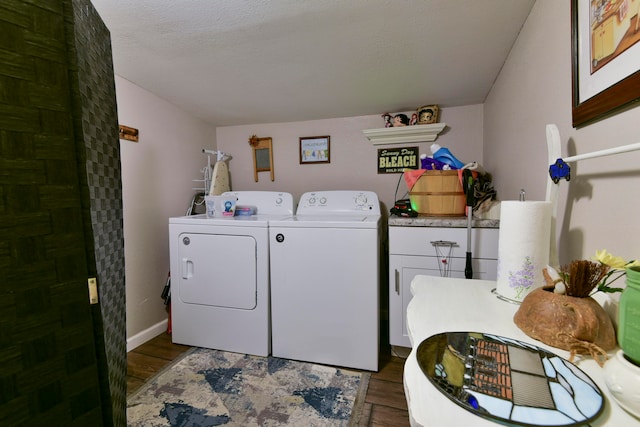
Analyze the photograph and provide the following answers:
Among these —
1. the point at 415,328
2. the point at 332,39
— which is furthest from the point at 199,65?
the point at 415,328

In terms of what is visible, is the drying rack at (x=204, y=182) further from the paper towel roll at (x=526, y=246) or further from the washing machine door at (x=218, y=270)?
the paper towel roll at (x=526, y=246)

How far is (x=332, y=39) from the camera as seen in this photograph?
4.78 feet

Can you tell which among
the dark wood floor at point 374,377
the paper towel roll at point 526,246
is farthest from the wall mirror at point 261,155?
the paper towel roll at point 526,246

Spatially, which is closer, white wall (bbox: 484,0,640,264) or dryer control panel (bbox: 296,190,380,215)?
white wall (bbox: 484,0,640,264)

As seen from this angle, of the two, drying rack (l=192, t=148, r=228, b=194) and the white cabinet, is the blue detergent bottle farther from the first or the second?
drying rack (l=192, t=148, r=228, b=194)

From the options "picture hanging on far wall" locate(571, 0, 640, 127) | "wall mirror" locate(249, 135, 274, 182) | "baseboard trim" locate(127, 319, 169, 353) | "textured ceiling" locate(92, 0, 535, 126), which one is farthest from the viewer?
"wall mirror" locate(249, 135, 274, 182)

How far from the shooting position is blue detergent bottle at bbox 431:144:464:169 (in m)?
1.97

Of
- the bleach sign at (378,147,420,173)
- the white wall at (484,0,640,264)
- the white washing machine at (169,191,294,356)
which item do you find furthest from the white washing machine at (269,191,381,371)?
the bleach sign at (378,147,420,173)

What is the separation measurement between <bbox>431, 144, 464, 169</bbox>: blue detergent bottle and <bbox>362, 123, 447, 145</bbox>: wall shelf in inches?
17.1

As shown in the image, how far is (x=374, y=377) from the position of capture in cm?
176

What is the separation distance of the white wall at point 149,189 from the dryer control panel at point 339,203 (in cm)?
118

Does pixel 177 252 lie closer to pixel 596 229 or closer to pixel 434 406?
pixel 434 406

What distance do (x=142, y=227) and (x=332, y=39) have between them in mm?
1936

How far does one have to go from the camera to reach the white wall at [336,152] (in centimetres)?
247
